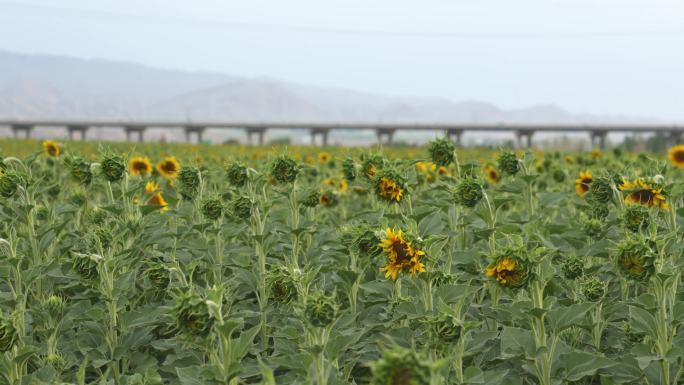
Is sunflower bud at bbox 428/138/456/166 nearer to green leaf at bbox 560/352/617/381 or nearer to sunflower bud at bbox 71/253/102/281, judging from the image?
green leaf at bbox 560/352/617/381

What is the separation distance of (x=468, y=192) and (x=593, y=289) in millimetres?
813

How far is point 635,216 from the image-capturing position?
3590 mm

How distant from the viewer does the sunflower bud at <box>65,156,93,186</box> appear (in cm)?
439

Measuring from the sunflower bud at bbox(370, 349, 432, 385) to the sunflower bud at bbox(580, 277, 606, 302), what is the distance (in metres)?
2.18

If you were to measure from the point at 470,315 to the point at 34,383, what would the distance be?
2.19 meters

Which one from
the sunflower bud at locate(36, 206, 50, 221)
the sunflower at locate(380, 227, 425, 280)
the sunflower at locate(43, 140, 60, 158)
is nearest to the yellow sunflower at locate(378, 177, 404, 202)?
the sunflower at locate(380, 227, 425, 280)

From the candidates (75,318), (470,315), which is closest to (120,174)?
(75,318)

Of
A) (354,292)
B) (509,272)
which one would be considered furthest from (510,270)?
(354,292)

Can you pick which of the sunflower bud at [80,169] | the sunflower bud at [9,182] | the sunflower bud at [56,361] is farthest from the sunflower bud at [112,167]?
the sunflower bud at [56,361]

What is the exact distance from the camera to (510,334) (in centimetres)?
300

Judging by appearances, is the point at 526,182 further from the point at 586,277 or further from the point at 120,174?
the point at 120,174

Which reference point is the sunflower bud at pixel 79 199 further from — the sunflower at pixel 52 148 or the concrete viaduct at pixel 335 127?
the concrete viaduct at pixel 335 127

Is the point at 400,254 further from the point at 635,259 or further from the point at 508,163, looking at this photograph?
the point at 508,163

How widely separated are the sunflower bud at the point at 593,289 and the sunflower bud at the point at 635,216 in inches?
14.6
